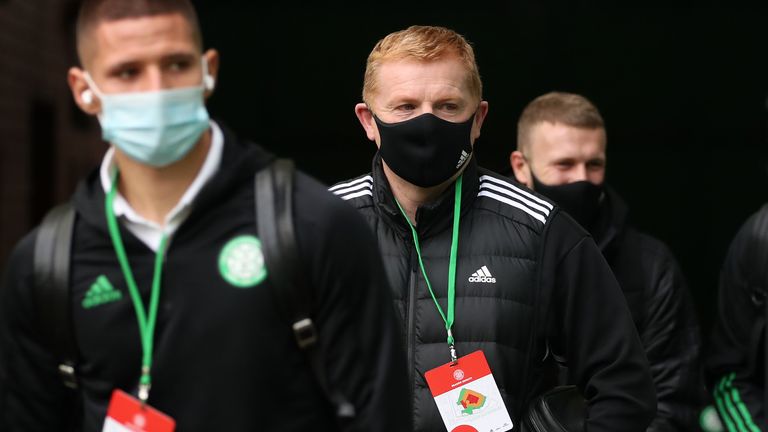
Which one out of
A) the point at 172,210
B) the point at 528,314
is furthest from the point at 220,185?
the point at 528,314

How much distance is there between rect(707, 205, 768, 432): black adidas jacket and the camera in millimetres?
4270

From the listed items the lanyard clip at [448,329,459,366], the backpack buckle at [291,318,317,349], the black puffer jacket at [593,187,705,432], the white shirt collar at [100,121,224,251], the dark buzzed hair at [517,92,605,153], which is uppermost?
the white shirt collar at [100,121,224,251]

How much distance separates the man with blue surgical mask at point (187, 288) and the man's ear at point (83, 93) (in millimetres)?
28

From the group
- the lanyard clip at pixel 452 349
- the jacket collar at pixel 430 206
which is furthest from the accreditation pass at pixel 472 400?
the jacket collar at pixel 430 206

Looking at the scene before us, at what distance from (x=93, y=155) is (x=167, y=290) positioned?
24.6ft

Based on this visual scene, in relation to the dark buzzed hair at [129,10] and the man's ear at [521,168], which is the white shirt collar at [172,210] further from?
the man's ear at [521,168]

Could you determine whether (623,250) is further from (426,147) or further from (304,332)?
(304,332)

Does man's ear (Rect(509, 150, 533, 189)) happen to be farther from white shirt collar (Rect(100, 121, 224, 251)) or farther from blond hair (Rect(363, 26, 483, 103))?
white shirt collar (Rect(100, 121, 224, 251))

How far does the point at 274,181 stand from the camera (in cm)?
268

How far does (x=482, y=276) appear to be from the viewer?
3.60 m

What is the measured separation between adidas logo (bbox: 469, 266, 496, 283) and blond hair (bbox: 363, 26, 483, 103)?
0.53 meters

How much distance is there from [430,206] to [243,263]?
1.19 meters

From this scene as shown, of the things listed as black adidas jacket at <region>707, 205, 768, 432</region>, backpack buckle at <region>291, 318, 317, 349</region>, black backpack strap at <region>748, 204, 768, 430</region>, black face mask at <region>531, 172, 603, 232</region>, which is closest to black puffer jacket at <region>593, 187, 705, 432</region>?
black face mask at <region>531, 172, 603, 232</region>

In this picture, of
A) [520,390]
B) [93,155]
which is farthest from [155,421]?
[93,155]
